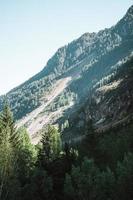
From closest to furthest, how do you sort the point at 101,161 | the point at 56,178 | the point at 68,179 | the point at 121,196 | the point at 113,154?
the point at 121,196, the point at 68,179, the point at 56,178, the point at 101,161, the point at 113,154

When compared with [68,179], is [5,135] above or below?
above

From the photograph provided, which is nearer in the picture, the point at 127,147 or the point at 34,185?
the point at 34,185

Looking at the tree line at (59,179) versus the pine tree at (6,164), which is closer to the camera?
the tree line at (59,179)

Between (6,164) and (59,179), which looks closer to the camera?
(6,164)

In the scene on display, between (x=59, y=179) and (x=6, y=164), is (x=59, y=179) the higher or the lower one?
the lower one

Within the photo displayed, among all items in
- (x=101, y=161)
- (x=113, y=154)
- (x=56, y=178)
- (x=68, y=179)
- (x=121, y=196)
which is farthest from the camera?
(x=113, y=154)

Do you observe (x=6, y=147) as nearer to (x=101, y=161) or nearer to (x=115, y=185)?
(x=115, y=185)

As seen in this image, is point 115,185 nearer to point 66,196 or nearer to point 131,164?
point 131,164

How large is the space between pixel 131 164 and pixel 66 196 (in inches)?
543

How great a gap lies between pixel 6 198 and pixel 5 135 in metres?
11.5

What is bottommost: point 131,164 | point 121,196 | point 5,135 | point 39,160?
point 121,196

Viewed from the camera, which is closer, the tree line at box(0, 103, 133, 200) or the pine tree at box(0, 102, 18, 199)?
the tree line at box(0, 103, 133, 200)

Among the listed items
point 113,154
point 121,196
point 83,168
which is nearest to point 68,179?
point 83,168

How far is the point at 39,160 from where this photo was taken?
67.3 metres
